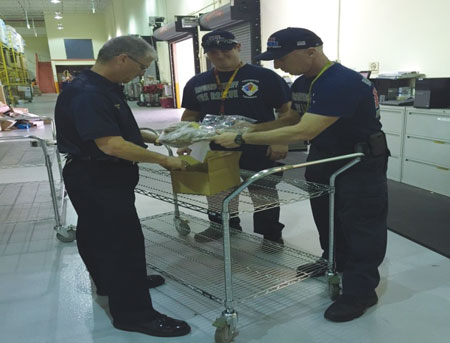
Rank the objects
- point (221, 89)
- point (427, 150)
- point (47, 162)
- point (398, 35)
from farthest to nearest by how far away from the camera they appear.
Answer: point (398, 35), point (427, 150), point (47, 162), point (221, 89)

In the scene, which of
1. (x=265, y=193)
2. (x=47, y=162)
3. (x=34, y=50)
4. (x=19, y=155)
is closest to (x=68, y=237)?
(x=47, y=162)

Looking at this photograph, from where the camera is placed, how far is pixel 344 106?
165 cm

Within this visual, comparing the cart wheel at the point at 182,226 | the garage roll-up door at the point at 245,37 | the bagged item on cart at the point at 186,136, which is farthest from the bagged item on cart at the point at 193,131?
the garage roll-up door at the point at 245,37

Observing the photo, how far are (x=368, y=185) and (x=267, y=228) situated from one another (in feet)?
3.37

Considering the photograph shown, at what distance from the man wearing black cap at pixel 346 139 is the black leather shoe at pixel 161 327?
743 millimetres

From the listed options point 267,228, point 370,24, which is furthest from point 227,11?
point 267,228

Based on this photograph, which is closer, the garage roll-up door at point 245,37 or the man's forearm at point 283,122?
the man's forearm at point 283,122

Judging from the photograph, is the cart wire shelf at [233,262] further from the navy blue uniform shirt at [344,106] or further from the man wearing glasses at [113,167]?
the navy blue uniform shirt at [344,106]

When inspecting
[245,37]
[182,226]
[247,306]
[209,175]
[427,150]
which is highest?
[245,37]

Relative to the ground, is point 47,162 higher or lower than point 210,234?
higher

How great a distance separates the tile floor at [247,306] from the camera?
1834mm

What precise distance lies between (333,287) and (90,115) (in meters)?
1.54

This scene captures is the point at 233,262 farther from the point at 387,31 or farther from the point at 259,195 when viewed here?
the point at 387,31

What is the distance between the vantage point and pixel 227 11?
801cm
